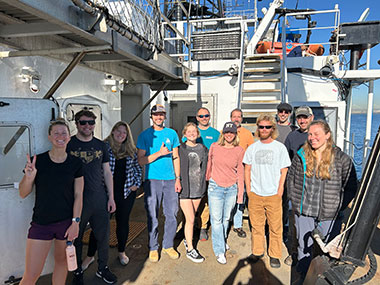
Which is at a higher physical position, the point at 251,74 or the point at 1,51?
the point at 251,74

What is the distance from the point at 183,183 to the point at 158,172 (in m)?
0.38

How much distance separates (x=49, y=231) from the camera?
2.37 meters

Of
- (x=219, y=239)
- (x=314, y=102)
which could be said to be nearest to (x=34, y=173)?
(x=219, y=239)

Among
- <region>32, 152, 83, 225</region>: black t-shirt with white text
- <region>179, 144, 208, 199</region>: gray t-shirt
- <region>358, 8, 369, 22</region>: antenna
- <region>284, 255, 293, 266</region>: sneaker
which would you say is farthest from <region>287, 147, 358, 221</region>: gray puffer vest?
<region>358, 8, 369, 22</region>: antenna

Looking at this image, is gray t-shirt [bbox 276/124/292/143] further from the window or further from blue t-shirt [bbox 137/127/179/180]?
the window

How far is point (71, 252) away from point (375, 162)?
2.58 m

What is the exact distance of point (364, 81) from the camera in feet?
22.5

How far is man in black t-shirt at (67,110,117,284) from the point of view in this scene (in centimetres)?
267

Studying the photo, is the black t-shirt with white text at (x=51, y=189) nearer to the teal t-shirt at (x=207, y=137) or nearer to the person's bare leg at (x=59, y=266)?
the person's bare leg at (x=59, y=266)

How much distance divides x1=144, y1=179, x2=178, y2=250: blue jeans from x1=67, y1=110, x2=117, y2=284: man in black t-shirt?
1.78ft

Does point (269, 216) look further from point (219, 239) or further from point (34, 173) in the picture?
point (34, 173)

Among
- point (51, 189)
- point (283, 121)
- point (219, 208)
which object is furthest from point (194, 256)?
point (283, 121)

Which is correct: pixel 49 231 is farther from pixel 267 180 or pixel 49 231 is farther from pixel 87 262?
pixel 267 180

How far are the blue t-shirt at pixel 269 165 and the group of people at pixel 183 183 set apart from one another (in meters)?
0.01
